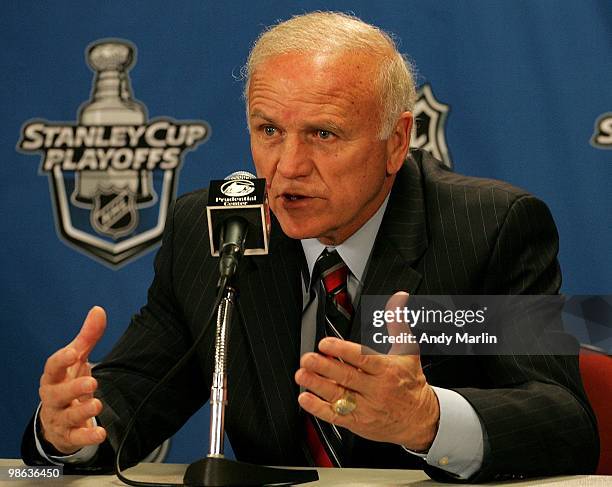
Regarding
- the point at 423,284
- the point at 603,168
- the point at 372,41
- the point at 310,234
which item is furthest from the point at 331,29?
the point at 603,168

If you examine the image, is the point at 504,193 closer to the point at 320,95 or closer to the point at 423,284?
the point at 423,284

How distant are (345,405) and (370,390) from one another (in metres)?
0.04

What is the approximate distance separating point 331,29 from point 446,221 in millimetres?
478

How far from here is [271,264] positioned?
2301mm

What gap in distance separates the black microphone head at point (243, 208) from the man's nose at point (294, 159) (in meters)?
0.38

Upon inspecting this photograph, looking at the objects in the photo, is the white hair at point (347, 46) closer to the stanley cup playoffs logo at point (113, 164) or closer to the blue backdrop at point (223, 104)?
the blue backdrop at point (223, 104)

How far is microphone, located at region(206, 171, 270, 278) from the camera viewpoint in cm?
164

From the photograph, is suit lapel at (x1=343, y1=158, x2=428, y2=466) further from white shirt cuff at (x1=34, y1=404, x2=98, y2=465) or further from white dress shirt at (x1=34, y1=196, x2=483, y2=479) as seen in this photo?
white shirt cuff at (x1=34, y1=404, x2=98, y2=465)

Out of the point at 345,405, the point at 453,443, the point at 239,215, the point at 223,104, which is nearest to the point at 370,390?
the point at 345,405

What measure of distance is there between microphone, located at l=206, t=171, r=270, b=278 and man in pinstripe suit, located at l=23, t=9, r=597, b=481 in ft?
0.53

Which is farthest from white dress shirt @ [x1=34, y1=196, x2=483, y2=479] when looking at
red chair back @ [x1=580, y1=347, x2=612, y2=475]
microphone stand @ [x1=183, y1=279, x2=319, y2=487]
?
red chair back @ [x1=580, y1=347, x2=612, y2=475]

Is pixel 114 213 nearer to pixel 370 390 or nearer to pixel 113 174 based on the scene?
pixel 113 174

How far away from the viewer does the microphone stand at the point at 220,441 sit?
1481 millimetres

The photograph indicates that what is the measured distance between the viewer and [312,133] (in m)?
2.12
